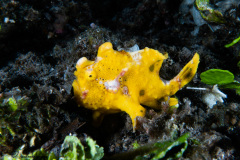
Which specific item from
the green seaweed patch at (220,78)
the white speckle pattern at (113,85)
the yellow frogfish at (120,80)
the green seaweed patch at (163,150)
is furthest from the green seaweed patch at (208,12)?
the green seaweed patch at (163,150)

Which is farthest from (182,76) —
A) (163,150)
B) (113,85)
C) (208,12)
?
(208,12)

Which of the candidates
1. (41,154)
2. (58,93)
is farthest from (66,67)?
(41,154)

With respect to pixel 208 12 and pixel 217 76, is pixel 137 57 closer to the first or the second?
pixel 217 76

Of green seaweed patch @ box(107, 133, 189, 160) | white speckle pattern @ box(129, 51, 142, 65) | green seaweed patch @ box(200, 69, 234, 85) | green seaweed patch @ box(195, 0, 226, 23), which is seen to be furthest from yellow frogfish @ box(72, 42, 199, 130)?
green seaweed patch @ box(195, 0, 226, 23)

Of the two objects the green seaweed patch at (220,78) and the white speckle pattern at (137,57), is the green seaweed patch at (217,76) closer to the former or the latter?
the green seaweed patch at (220,78)

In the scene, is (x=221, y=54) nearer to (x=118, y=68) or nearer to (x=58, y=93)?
(x=118, y=68)
